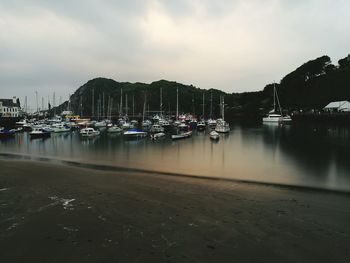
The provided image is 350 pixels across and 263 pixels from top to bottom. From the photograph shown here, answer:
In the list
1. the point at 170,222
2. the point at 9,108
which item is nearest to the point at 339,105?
the point at 170,222

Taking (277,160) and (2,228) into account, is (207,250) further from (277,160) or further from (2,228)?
(277,160)

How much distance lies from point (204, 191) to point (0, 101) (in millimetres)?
145073

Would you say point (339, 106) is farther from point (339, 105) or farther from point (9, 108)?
point (9, 108)

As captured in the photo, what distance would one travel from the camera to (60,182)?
75.7 feet

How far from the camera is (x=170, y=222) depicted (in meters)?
14.1

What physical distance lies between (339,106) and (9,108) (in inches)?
5499

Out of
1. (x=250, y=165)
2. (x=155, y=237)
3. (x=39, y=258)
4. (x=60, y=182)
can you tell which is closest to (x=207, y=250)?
(x=155, y=237)

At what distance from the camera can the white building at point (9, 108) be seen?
445 ft

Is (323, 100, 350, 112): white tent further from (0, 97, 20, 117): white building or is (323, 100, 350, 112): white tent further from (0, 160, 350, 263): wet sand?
(0, 97, 20, 117): white building

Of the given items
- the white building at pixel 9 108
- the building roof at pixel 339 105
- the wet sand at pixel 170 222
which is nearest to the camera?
the wet sand at pixel 170 222

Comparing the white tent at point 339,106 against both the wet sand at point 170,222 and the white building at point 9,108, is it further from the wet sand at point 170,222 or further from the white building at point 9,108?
the white building at point 9,108

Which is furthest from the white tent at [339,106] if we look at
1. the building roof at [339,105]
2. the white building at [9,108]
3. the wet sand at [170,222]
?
the white building at [9,108]

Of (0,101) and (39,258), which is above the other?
(0,101)

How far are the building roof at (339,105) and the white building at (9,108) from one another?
13527 cm
